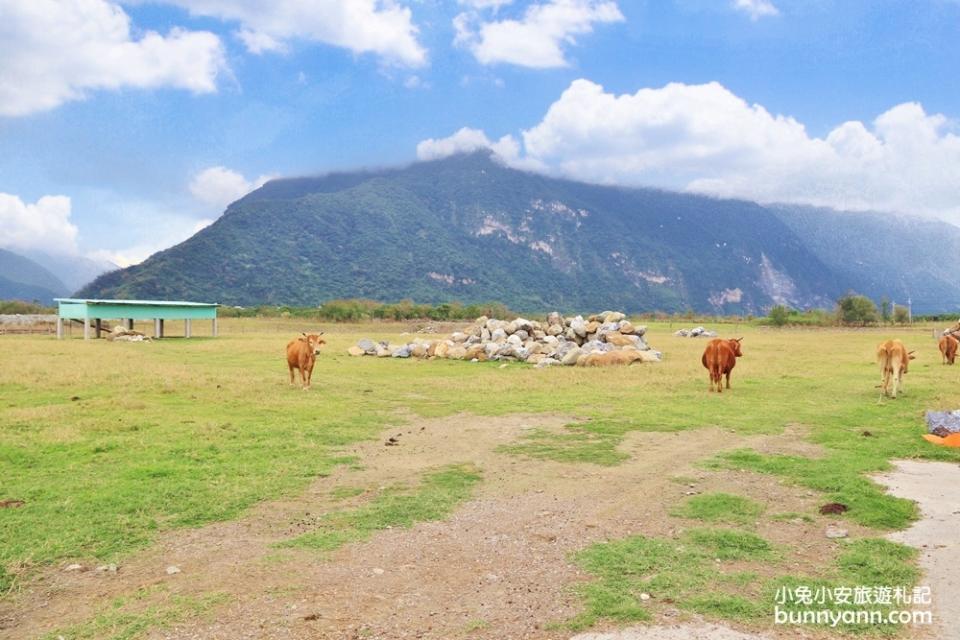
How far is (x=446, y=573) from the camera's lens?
569cm

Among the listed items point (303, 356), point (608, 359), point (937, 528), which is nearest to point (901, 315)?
point (608, 359)

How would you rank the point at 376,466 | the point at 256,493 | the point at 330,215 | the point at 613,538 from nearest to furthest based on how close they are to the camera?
the point at 613,538
the point at 256,493
the point at 376,466
the point at 330,215

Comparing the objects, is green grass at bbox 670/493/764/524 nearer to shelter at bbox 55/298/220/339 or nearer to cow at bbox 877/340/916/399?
cow at bbox 877/340/916/399

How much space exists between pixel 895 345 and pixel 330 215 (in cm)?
14705

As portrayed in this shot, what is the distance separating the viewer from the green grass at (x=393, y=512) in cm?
654

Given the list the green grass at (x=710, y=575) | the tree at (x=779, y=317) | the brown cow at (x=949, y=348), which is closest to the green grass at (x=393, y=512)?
the green grass at (x=710, y=575)

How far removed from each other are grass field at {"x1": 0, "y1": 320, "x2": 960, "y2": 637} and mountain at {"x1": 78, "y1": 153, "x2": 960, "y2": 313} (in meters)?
96.7

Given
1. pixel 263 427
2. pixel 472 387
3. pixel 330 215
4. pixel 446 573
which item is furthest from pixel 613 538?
pixel 330 215

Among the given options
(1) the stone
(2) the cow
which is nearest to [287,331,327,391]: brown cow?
(1) the stone

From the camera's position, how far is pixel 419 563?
5.92 metres

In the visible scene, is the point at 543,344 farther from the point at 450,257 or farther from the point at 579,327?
the point at 450,257

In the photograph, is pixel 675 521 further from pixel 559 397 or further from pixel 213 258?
pixel 213 258

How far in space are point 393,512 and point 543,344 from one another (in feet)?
75.2

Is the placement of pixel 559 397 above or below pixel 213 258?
below
